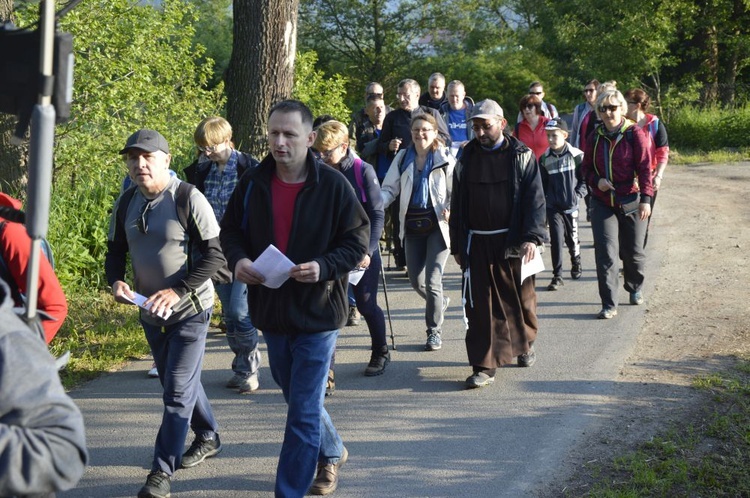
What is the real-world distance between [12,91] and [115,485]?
326cm

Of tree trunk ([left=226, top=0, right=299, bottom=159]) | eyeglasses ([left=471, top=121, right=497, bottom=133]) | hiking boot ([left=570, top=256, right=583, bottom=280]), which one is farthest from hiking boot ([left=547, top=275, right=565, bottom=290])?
eyeglasses ([left=471, top=121, right=497, bottom=133])

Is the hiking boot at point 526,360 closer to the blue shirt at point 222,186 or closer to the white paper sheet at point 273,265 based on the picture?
the blue shirt at point 222,186

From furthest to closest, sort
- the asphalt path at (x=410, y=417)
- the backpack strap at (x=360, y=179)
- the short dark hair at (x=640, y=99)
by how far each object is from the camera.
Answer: the short dark hair at (x=640, y=99) → the backpack strap at (x=360, y=179) → the asphalt path at (x=410, y=417)

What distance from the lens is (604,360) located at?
766 centimetres

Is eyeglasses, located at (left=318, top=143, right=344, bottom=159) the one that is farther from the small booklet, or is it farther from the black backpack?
the small booklet

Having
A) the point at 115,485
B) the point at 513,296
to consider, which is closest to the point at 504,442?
the point at 513,296

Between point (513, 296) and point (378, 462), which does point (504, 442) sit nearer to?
point (378, 462)

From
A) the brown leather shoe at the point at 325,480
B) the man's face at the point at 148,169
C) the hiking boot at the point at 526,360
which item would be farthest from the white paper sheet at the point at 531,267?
the man's face at the point at 148,169

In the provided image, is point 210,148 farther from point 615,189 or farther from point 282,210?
point 615,189

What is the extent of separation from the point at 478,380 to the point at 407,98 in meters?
4.89

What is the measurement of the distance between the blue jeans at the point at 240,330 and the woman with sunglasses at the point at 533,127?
16.0 ft

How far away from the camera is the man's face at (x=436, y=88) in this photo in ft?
41.2

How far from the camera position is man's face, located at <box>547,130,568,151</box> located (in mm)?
10234

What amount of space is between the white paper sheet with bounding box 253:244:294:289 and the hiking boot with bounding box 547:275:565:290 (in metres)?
6.07
